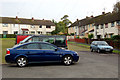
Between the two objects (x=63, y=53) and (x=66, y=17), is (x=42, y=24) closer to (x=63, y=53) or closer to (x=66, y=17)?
(x=66, y=17)

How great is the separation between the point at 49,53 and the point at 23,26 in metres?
51.3

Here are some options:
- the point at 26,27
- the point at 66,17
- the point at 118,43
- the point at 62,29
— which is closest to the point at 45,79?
the point at 118,43

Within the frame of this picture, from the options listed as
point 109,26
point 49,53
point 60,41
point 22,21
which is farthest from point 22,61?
point 22,21

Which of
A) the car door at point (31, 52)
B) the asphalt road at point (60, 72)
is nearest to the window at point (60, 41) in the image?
the car door at point (31, 52)

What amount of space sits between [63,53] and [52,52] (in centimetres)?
74

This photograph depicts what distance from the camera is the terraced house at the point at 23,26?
5608 cm

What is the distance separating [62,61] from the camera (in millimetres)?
10500

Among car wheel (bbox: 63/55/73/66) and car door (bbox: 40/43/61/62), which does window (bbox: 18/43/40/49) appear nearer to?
car door (bbox: 40/43/61/62)

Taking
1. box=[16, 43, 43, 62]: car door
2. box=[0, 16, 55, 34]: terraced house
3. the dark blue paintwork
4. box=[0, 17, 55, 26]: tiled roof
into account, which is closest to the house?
box=[0, 16, 55, 34]: terraced house

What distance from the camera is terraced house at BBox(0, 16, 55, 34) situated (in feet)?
184

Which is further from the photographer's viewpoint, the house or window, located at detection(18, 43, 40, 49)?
the house

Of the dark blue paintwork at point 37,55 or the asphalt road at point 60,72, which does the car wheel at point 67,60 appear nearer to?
the dark blue paintwork at point 37,55

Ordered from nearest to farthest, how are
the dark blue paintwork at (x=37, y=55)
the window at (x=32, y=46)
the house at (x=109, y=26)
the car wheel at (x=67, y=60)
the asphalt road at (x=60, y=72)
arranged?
the asphalt road at (x=60, y=72) → the dark blue paintwork at (x=37, y=55) → the window at (x=32, y=46) → the car wheel at (x=67, y=60) → the house at (x=109, y=26)

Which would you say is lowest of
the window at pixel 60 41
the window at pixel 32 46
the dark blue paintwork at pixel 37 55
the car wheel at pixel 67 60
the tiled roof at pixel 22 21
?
the car wheel at pixel 67 60
